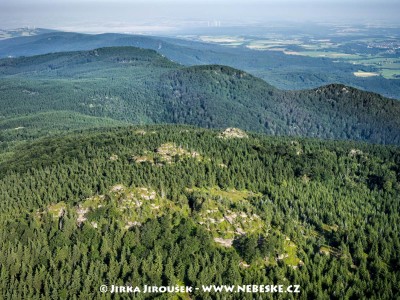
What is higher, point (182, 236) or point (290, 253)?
point (182, 236)

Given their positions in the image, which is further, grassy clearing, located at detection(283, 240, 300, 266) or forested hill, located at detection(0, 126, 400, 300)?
grassy clearing, located at detection(283, 240, 300, 266)

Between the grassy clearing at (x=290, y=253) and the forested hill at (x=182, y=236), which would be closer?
the forested hill at (x=182, y=236)

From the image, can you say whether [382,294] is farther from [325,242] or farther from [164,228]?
[164,228]

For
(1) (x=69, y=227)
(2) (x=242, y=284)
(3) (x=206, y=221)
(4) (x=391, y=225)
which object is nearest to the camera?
(2) (x=242, y=284)

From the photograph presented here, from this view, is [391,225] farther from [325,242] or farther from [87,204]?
[87,204]

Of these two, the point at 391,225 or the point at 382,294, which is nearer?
the point at 382,294

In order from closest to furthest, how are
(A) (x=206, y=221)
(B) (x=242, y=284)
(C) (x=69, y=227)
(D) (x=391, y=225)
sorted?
1. (B) (x=242, y=284)
2. (C) (x=69, y=227)
3. (A) (x=206, y=221)
4. (D) (x=391, y=225)

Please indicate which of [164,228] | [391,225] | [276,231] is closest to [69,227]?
[164,228]

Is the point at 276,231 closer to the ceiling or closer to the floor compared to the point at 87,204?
closer to the floor

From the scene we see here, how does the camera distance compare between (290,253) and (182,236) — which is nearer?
(182,236)
